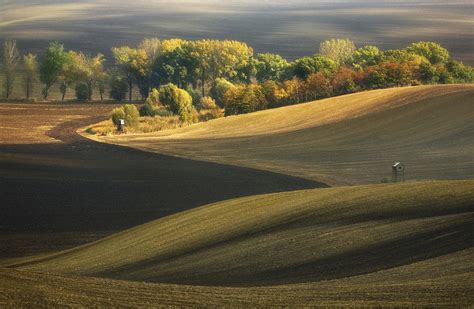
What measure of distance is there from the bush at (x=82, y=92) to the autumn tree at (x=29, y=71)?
420 centimetres

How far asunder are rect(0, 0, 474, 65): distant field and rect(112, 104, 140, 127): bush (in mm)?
10168

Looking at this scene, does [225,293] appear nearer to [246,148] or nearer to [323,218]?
[323,218]

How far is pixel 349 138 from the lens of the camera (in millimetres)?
64438

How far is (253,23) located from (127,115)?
167ft

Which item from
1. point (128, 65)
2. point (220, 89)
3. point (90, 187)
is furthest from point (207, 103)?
point (90, 187)

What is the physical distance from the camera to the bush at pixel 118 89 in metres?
98.6

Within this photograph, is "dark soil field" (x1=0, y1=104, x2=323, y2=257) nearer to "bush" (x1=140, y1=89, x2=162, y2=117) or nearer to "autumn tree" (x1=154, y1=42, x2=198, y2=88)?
"bush" (x1=140, y1=89, x2=162, y2=117)

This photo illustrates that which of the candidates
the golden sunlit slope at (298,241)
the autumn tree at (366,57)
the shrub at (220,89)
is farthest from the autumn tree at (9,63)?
the golden sunlit slope at (298,241)

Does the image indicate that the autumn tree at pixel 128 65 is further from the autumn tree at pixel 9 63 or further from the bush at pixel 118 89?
the autumn tree at pixel 9 63

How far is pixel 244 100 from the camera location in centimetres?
8556

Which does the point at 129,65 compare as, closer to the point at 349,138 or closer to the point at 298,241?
the point at 349,138

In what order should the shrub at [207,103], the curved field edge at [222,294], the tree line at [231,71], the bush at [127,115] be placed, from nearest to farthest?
the curved field edge at [222,294] → the bush at [127,115] → the tree line at [231,71] → the shrub at [207,103]

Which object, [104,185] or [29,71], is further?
[29,71]

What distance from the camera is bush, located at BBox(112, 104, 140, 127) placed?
77.1 meters
